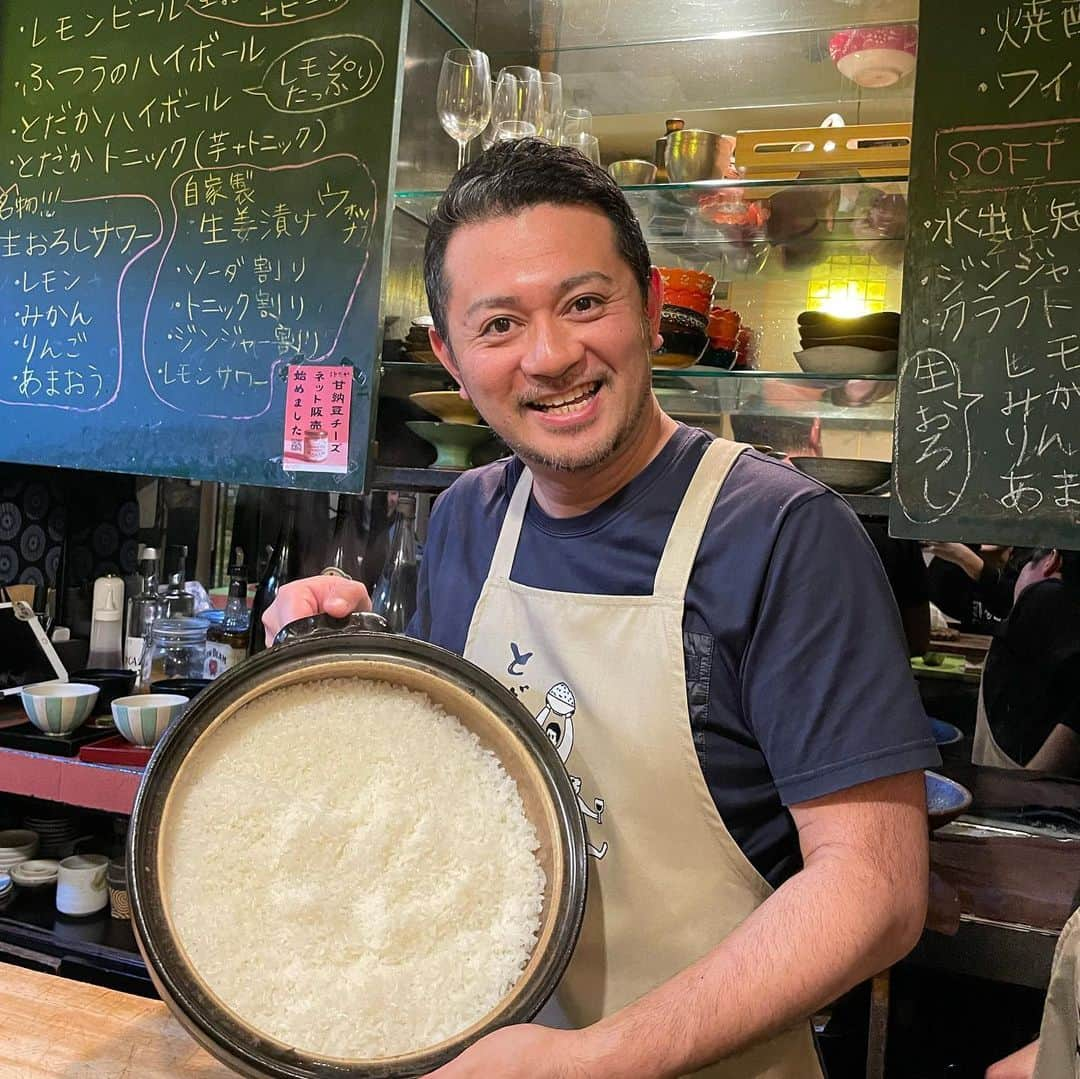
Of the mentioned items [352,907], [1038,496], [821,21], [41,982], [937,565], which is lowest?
[41,982]

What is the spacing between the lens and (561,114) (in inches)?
93.8

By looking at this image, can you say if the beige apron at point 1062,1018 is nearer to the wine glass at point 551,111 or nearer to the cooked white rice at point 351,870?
the cooked white rice at point 351,870

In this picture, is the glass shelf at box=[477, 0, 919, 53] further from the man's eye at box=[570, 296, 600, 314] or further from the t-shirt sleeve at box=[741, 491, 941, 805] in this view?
the t-shirt sleeve at box=[741, 491, 941, 805]

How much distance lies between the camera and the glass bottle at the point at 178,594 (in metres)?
2.89

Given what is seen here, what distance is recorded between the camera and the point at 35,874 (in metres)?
2.49

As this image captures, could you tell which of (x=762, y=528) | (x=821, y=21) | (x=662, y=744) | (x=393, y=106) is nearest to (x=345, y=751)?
(x=662, y=744)

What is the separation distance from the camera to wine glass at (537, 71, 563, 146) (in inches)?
92.1

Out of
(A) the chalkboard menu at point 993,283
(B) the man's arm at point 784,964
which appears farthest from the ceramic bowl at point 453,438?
(B) the man's arm at point 784,964

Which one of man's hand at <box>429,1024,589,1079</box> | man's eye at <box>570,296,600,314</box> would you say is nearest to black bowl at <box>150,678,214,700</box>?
man's eye at <box>570,296,600,314</box>

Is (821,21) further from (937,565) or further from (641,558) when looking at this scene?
(641,558)

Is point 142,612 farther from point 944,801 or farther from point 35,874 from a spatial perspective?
point 944,801

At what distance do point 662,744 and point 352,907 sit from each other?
419mm

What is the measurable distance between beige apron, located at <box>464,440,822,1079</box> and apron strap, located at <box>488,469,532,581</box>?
172mm

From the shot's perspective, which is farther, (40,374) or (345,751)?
(40,374)
